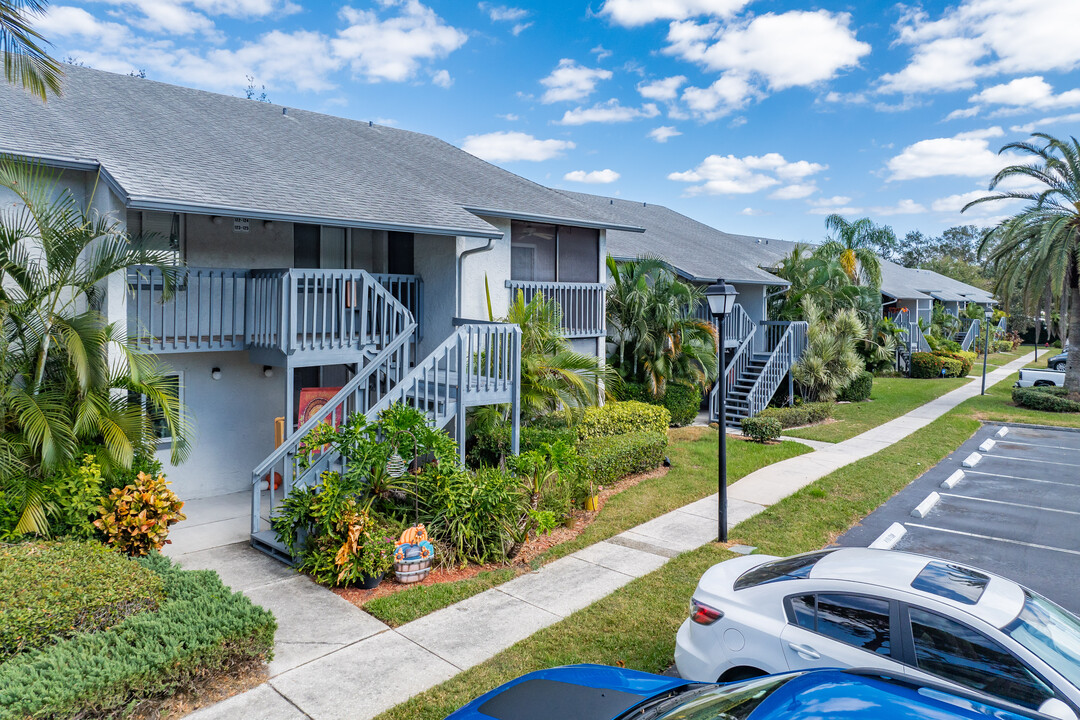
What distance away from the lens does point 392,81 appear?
85.8ft

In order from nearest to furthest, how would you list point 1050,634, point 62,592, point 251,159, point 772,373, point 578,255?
point 1050,634
point 62,592
point 251,159
point 578,255
point 772,373

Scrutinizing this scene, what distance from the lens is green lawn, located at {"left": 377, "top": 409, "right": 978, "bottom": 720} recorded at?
5828 millimetres

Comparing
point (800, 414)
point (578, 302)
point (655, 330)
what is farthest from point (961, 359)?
point (578, 302)

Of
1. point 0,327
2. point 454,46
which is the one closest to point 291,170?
point 0,327

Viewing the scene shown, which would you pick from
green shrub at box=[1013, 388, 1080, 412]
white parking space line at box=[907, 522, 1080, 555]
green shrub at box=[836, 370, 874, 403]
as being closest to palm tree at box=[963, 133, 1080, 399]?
green shrub at box=[1013, 388, 1080, 412]

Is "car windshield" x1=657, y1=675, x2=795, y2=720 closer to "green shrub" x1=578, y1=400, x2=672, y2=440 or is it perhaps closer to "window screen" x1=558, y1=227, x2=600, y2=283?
"green shrub" x1=578, y1=400, x2=672, y2=440

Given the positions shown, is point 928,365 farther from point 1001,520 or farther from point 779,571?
point 779,571

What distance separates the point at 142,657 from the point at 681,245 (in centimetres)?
2282

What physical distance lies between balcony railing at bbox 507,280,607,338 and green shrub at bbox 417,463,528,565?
612cm

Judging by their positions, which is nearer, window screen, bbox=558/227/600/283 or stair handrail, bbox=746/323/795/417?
window screen, bbox=558/227/600/283

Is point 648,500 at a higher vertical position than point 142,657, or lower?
lower

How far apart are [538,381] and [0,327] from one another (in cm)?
776

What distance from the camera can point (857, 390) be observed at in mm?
24703

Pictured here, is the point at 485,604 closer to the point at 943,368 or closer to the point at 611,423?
the point at 611,423
